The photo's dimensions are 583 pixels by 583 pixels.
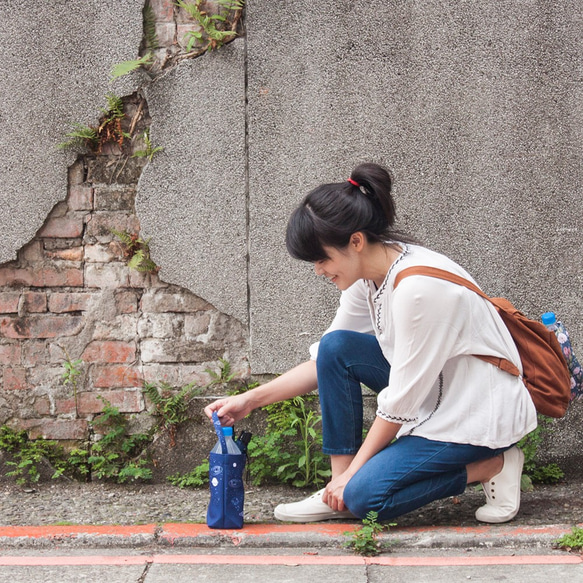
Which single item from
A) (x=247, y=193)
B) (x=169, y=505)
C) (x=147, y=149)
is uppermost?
(x=147, y=149)

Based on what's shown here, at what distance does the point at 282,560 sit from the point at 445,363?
900 millimetres

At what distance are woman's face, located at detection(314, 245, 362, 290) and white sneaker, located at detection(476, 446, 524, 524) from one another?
3.01 ft

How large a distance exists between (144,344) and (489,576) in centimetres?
196

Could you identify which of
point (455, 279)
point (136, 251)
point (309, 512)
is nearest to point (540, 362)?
point (455, 279)

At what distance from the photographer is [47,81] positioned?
3.48 meters

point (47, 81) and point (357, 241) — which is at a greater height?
point (47, 81)

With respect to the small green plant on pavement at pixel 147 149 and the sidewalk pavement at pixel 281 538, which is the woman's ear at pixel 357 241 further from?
the small green plant on pavement at pixel 147 149

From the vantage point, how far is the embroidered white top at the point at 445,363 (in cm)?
249

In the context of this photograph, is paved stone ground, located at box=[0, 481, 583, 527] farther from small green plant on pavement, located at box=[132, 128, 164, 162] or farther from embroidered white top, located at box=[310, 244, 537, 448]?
small green plant on pavement, located at box=[132, 128, 164, 162]

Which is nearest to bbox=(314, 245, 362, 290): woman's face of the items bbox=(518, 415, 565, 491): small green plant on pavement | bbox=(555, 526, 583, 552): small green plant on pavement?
bbox=(555, 526, 583, 552): small green plant on pavement

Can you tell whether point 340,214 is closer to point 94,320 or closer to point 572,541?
point 572,541

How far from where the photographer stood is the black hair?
2.53 metres

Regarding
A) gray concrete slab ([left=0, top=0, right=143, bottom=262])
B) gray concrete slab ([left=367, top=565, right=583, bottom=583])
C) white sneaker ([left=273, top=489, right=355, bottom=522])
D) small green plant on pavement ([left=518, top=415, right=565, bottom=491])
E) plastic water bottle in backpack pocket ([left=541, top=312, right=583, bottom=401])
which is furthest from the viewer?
gray concrete slab ([left=0, top=0, right=143, bottom=262])

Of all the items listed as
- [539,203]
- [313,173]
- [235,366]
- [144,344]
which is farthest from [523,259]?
[144,344]
